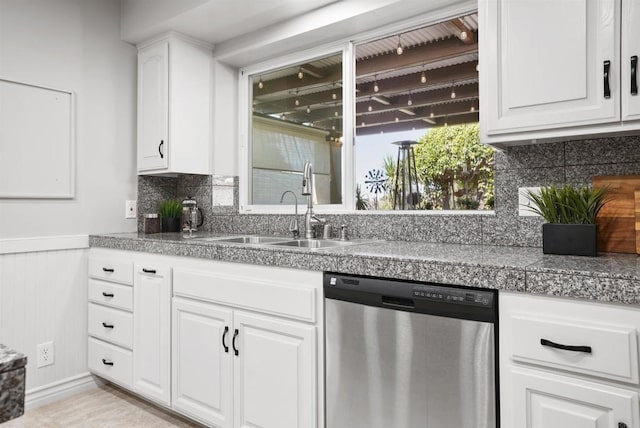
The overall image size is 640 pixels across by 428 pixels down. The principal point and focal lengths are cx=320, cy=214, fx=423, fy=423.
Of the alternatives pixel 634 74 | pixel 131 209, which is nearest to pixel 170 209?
pixel 131 209

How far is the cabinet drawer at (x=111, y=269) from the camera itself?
241 cm

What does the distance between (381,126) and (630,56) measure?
4.05 ft

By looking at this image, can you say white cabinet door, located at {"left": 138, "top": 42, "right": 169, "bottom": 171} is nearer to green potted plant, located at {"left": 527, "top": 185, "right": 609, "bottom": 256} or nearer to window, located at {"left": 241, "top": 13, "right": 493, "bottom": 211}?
window, located at {"left": 241, "top": 13, "right": 493, "bottom": 211}

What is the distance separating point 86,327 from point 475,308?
2.48 meters

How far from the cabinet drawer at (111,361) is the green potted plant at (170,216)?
0.84 metres

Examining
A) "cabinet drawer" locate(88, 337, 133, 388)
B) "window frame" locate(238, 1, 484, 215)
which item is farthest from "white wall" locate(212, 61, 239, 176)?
"cabinet drawer" locate(88, 337, 133, 388)

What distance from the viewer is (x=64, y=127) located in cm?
260

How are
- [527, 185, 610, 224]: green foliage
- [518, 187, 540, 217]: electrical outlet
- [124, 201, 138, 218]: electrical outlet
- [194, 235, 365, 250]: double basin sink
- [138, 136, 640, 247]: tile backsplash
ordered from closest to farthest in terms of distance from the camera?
[527, 185, 610, 224]: green foliage
[138, 136, 640, 247]: tile backsplash
[518, 187, 540, 217]: electrical outlet
[194, 235, 365, 250]: double basin sink
[124, 201, 138, 218]: electrical outlet

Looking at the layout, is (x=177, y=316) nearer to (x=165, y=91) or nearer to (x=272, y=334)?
(x=272, y=334)

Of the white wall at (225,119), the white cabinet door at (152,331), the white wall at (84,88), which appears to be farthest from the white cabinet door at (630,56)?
the white wall at (84,88)

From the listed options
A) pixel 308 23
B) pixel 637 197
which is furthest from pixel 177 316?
pixel 637 197

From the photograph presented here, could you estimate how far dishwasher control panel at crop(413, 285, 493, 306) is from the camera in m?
1.26

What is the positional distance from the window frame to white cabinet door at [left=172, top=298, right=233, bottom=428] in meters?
0.92

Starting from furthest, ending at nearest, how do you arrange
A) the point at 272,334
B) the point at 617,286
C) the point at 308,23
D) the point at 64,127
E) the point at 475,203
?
the point at 64,127
the point at 308,23
the point at 475,203
the point at 272,334
the point at 617,286
